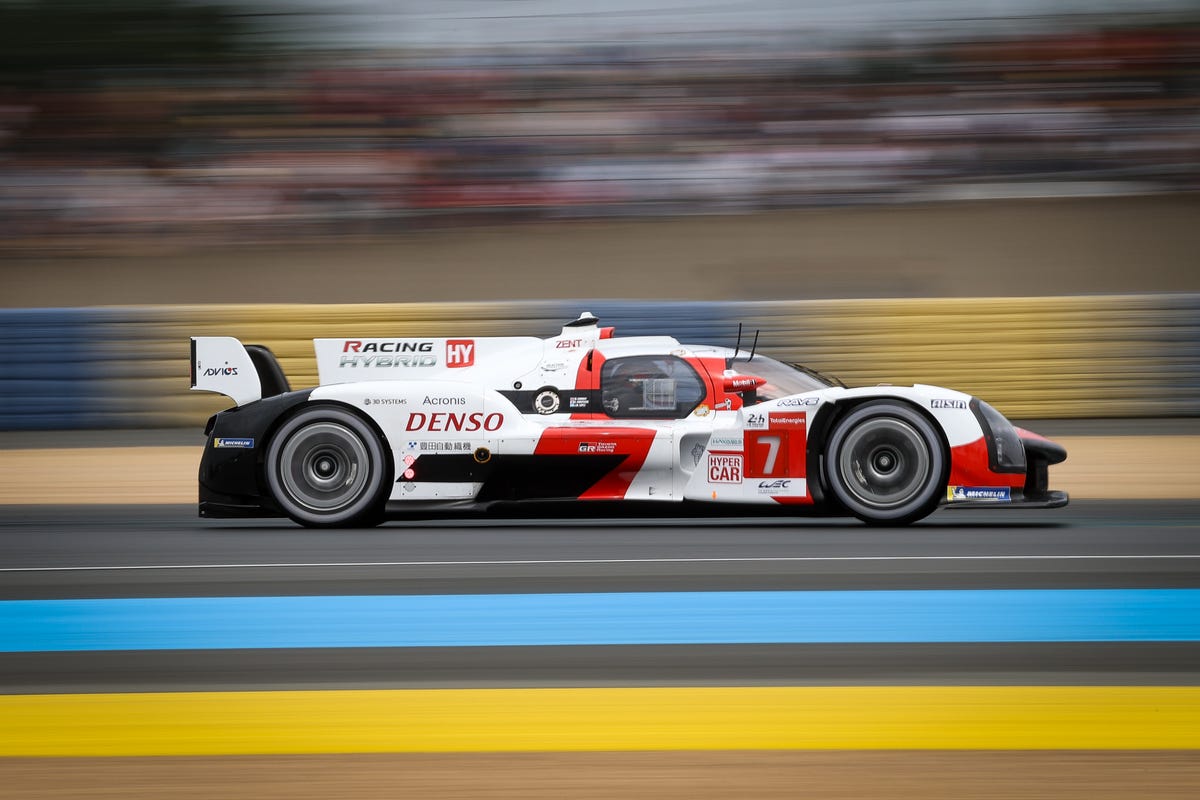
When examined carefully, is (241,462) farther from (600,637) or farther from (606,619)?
(600,637)

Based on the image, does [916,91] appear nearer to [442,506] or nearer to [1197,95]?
[1197,95]

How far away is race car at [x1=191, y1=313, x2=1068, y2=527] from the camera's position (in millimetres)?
7215

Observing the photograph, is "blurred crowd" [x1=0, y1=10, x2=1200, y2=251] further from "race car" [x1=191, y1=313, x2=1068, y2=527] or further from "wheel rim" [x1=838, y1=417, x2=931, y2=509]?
"wheel rim" [x1=838, y1=417, x2=931, y2=509]

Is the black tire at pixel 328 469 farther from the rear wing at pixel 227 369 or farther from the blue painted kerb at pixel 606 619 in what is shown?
the blue painted kerb at pixel 606 619

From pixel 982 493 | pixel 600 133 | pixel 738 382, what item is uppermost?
pixel 600 133

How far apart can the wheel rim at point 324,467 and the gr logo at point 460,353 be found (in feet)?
2.22

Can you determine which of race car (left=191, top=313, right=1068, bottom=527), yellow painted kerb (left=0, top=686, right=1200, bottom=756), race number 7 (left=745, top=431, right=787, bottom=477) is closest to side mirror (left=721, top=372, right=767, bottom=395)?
race car (left=191, top=313, right=1068, bottom=527)

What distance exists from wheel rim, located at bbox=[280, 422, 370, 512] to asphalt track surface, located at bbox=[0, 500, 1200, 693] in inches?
7.3

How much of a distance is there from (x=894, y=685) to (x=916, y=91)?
1490 centimetres

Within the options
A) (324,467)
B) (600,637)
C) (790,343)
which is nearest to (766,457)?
(324,467)

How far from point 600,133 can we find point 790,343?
6043mm

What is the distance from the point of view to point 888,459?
23.8ft

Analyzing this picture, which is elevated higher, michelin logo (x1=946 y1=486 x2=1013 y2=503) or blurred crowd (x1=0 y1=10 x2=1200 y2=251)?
blurred crowd (x1=0 y1=10 x2=1200 y2=251)

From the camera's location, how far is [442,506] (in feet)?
24.5
